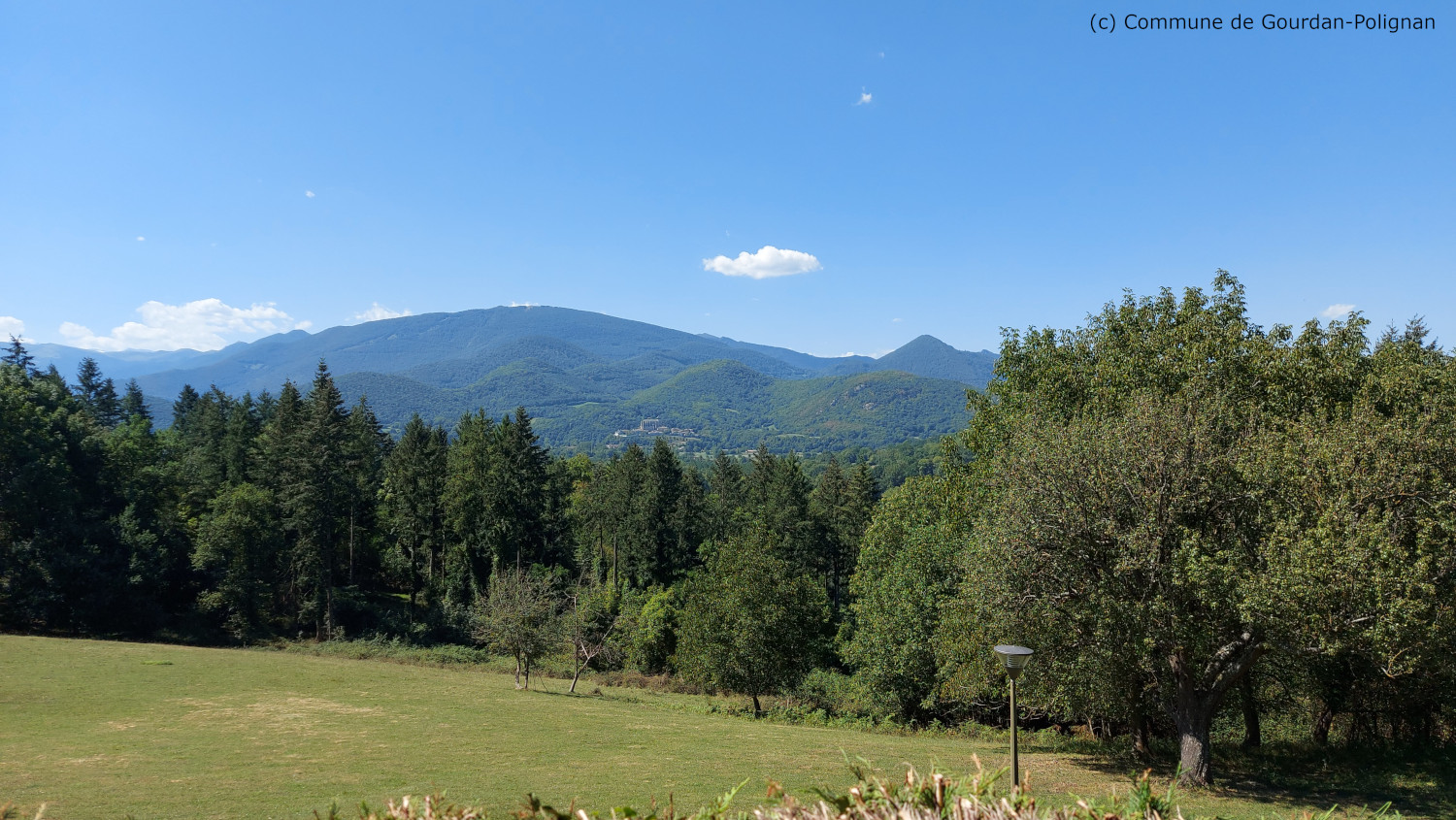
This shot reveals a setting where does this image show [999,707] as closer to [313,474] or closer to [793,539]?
[793,539]

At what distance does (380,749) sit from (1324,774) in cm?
2601

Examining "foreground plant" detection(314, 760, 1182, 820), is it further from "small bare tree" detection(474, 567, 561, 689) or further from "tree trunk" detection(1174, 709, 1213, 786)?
"small bare tree" detection(474, 567, 561, 689)

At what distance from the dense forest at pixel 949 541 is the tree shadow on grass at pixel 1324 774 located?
143cm

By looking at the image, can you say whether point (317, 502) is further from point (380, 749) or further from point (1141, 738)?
point (1141, 738)

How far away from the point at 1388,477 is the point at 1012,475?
22.8 feet

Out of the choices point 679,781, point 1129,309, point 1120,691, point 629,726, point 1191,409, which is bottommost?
point 629,726

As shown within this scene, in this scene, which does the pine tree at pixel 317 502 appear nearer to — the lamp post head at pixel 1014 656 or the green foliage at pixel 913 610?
the green foliage at pixel 913 610

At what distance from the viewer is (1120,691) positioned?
17.9 m

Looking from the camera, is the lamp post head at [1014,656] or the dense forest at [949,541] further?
the dense forest at [949,541]

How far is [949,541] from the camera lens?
2648 centimetres

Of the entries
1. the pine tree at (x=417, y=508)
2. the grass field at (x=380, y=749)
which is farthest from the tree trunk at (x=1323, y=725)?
the pine tree at (x=417, y=508)

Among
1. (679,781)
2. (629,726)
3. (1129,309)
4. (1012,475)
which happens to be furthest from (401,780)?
(1129,309)

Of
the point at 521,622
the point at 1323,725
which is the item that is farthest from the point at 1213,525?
the point at 521,622

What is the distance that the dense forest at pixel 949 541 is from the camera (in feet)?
47.8
